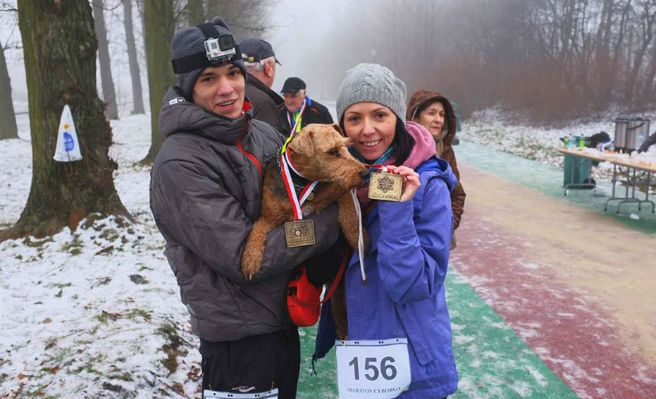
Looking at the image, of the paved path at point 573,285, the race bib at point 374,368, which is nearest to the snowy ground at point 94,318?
the race bib at point 374,368

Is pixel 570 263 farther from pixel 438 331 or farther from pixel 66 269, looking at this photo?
pixel 66 269

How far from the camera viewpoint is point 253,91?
13.5 ft

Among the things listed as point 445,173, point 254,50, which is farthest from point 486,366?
point 254,50

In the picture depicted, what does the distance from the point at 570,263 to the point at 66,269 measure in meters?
5.56

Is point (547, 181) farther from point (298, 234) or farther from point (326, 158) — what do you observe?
point (298, 234)

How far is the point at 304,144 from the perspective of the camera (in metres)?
1.98

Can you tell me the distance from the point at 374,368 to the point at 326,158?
85cm

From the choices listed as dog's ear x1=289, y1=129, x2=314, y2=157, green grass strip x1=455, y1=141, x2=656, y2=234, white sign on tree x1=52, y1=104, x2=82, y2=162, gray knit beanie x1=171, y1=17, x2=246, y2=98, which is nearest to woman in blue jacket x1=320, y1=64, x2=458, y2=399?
dog's ear x1=289, y1=129, x2=314, y2=157

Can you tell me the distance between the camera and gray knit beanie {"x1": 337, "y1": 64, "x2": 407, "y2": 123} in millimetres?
2096

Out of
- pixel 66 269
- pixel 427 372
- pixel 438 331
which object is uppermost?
pixel 438 331

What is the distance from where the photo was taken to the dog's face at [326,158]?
192cm

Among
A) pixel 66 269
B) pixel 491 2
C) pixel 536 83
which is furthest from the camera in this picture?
pixel 491 2

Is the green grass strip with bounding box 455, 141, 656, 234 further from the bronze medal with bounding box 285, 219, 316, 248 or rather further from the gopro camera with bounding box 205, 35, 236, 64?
the gopro camera with bounding box 205, 35, 236, 64

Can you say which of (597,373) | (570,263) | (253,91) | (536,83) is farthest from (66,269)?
(536,83)
